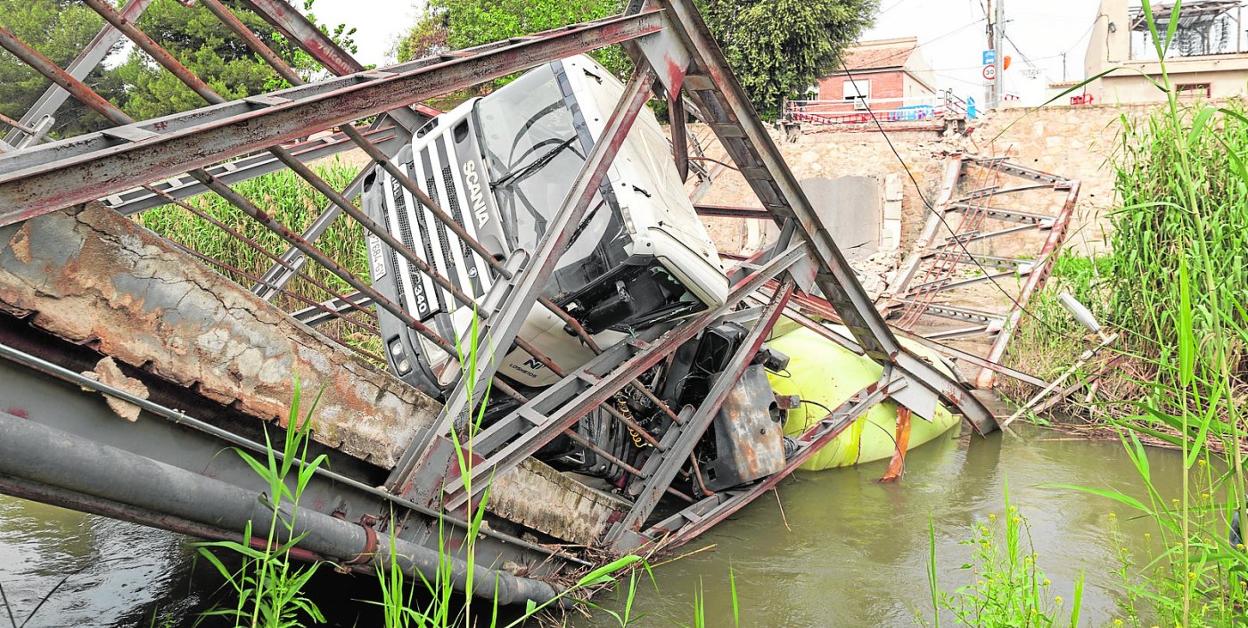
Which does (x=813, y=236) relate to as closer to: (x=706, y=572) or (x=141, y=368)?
(x=706, y=572)

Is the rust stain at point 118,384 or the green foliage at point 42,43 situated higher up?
the green foliage at point 42,43

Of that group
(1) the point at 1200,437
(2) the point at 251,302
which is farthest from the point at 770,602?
(2) the point at 251,302

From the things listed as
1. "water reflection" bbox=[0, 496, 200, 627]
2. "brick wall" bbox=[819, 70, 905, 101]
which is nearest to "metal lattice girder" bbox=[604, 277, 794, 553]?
"water reflection" bbox=[0, 496, 200, 627]

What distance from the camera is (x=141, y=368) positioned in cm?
276

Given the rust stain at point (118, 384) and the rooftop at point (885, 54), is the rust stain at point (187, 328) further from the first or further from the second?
the rooftop at point (885, 54)

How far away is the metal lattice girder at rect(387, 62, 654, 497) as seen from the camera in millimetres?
3596

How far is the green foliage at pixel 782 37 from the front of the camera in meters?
23.7

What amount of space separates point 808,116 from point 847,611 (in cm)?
2047

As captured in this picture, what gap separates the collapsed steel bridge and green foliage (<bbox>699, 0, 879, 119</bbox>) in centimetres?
1965

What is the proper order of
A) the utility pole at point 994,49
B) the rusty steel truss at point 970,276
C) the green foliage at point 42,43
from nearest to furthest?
1. the rusty steel truss at point 970,276
2. the utility pole at point 994,49
3. the green foliage at point 42,43

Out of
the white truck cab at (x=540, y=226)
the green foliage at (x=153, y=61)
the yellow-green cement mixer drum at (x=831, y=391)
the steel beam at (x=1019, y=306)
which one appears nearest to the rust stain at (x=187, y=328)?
the white truck cab at (x=540, y=226)

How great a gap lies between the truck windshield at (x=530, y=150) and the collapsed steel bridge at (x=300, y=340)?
2.11 feet

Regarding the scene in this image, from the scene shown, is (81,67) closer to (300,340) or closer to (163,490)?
(300,340)

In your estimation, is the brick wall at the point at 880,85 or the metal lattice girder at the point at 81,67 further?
the brick wall at the point at 880,85
